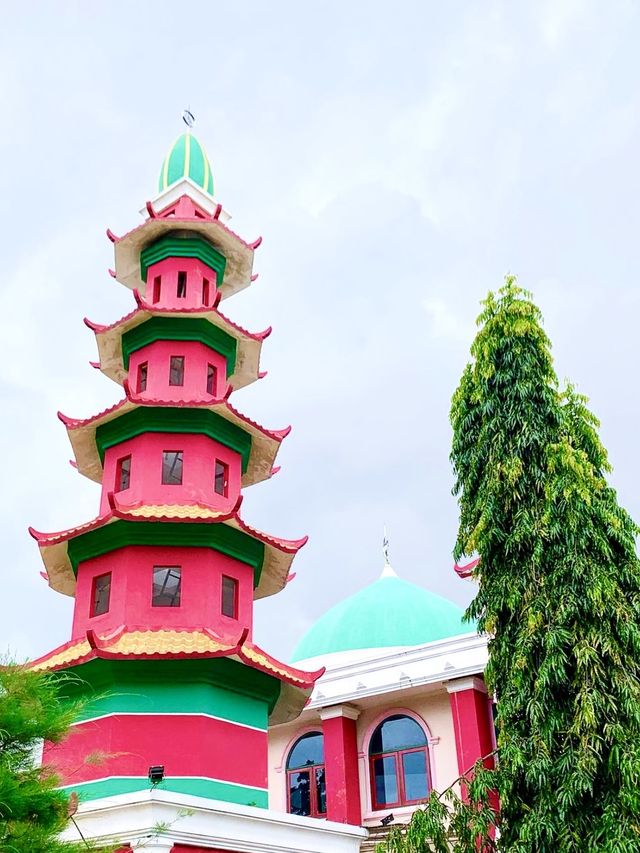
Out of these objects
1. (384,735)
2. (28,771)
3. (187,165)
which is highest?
(187,165)

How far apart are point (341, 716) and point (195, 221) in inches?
496

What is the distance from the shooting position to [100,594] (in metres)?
18.5

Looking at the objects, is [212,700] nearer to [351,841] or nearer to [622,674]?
[351,841]

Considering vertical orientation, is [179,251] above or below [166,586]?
above

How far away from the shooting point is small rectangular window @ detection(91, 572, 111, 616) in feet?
59.8

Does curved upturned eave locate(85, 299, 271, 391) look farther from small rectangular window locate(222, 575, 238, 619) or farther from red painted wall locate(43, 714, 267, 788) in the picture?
red painted wall locate(43, 714, 267, 788)

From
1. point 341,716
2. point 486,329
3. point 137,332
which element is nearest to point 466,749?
point 341,716

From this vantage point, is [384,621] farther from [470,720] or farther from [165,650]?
[165,650]

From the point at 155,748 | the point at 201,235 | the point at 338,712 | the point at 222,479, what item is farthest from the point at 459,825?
the point at 201,235

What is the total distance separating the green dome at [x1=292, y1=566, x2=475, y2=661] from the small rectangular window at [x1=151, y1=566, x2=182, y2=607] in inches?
389

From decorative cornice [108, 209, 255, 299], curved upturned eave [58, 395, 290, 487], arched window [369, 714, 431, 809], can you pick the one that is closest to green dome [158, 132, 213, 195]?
decorative cornice [108, 209, 255, 299]

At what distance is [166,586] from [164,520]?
4.42ft

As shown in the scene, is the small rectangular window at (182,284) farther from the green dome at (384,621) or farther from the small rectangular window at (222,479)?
the green dome at (384,621)

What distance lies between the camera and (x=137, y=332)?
21.1m
